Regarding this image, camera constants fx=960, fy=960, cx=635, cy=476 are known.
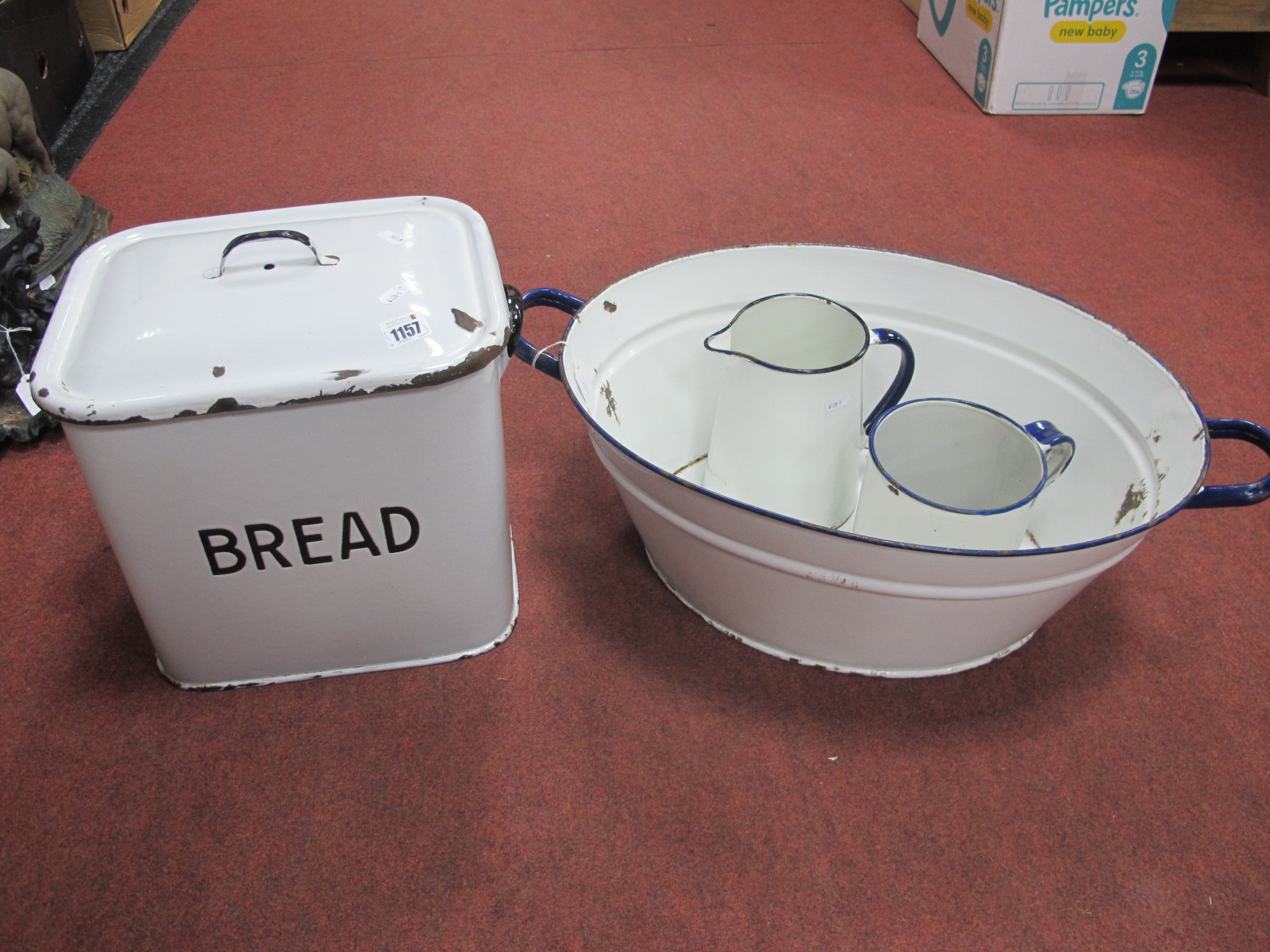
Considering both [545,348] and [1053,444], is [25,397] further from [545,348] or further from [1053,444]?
[1053,444]

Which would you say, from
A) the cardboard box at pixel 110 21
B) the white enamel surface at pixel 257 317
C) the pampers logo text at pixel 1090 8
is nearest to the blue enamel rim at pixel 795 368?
the white enamel surface at pixel 257 317

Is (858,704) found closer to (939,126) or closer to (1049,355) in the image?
(1049,355)

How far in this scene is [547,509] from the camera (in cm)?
104

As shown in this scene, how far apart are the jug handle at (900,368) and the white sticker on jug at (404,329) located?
413 millimetres

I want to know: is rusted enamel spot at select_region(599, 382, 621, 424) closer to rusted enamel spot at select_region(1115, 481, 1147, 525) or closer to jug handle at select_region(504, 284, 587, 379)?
jug handle at select_region(504, 284, 587, 379)

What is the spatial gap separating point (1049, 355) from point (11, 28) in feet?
5.16

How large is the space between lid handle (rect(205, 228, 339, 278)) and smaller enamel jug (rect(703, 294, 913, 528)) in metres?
0.32

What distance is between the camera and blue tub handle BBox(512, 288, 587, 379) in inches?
32.6

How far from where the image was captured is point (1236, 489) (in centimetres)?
72

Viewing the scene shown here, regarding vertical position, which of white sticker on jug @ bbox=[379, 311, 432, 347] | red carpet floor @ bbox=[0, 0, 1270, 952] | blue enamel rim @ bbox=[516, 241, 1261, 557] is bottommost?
red carpet floor @ bbox=[0, 0, 1270, 952]

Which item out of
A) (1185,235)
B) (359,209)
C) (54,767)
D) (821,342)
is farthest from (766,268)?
(1185,235)

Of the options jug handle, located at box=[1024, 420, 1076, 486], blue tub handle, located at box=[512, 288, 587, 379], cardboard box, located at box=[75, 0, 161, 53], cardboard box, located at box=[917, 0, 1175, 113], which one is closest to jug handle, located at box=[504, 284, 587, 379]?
blue tub handle, located at box=[512, 288, 587, 379]

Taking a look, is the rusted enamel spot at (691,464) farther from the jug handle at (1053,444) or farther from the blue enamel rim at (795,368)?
the jug handle at (1053,444)

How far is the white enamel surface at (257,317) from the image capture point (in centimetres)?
61
